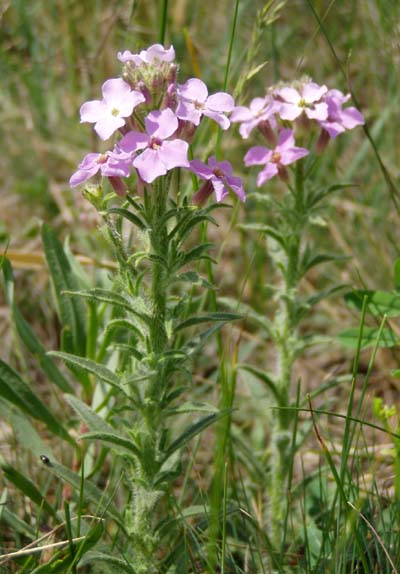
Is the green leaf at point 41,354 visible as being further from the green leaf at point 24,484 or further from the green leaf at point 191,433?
the green leaf at point 191,433

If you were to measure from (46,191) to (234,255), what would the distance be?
1.21 metres

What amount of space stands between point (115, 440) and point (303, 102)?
135cm

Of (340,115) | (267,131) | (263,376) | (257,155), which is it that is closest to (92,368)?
(263,376)

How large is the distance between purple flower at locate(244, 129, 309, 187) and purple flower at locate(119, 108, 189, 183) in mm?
756

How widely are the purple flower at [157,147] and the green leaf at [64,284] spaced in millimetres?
1033

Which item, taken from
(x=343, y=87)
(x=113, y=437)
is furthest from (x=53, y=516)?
(x=343, y=87)

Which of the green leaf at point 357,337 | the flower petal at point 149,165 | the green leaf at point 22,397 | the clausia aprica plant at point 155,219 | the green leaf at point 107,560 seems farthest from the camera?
the green leaf at point 357,337

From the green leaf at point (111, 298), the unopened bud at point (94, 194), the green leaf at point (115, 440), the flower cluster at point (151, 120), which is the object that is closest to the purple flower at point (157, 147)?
the flower cluster at point (151, 120)

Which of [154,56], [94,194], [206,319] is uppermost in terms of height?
[154,56]

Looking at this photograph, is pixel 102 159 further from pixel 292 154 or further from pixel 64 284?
pixel 64 284

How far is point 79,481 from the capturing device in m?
2.38

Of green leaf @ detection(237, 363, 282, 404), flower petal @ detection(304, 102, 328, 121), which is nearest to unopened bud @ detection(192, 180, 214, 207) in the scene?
flower petal @ detection(304, 102, 328, 121)

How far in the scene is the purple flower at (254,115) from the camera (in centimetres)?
280

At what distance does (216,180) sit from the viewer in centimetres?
220
